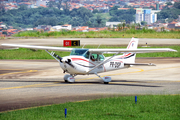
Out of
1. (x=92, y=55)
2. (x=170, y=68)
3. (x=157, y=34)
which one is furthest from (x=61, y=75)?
(x=157, y=34)

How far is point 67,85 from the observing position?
20703 millimetres

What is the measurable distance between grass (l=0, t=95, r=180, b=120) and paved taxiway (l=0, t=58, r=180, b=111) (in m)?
1.49

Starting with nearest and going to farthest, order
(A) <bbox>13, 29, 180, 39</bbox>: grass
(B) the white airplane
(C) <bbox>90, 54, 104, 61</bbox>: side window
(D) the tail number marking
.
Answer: (B) the white airplane
(C) <bbox>90, 54, 104, 61</bbox>: side window
(D) the tail number marking
(A) <bbox>13, 29, 180, 39</bbox>: grass

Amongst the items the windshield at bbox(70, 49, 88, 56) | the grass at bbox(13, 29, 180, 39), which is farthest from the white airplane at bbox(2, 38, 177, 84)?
the grass at bbox(13, 29, 180, 39)

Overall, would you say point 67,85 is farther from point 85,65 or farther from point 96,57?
point 96,57

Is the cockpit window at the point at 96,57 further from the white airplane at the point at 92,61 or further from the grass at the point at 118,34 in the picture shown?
the grass at the point at 118,34

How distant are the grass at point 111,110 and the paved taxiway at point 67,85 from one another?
1.49m

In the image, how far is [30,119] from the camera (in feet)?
39.9

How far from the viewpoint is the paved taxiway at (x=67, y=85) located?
1652 cm

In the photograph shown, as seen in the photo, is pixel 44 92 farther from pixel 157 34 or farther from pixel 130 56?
pixel 157 34

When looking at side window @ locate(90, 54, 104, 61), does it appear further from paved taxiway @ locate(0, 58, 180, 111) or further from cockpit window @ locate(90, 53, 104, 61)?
paved taxiway @ locate(0, 58, 180, 111)

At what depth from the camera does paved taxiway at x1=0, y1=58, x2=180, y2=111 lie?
54.2ft

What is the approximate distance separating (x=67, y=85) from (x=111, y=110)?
299 inches

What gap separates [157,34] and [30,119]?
67206mm
